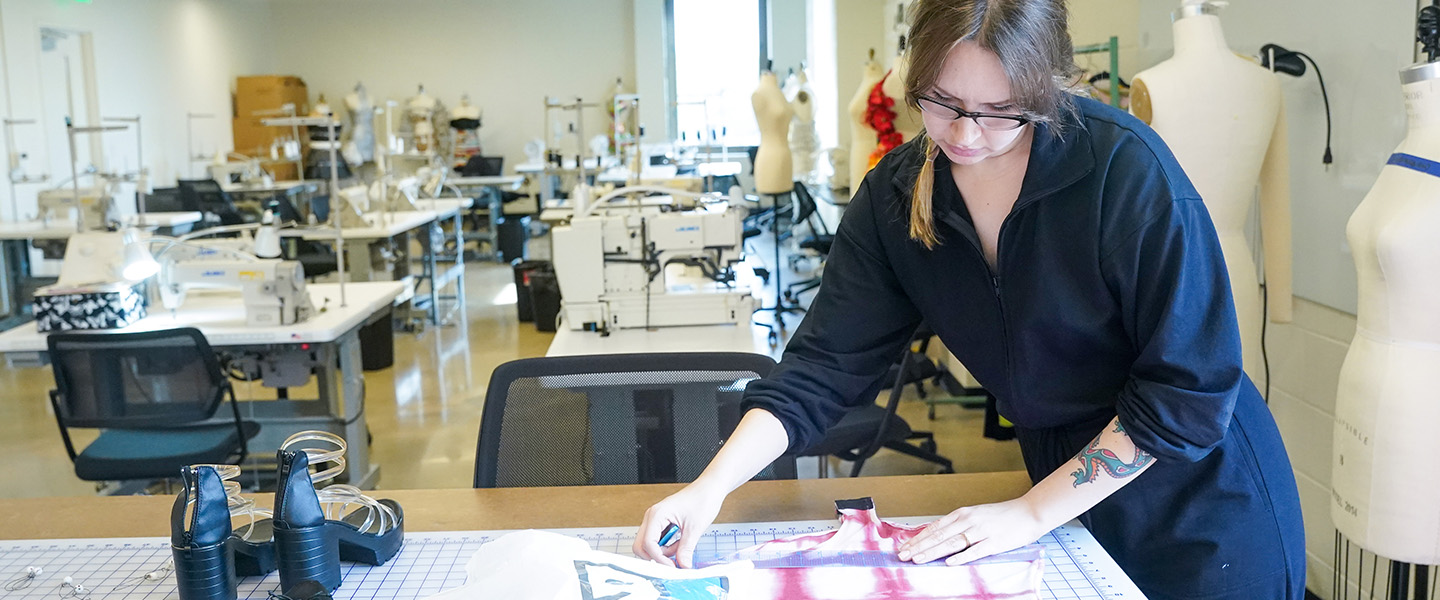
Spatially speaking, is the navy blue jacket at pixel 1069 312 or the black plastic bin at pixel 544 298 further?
the black plastic bin at pixel 544 298

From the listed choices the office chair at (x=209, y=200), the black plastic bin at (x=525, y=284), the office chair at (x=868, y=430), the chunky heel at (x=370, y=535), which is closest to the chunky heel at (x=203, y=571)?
the chunky heel at (x=370, y=535)

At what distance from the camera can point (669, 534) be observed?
3.96 feet

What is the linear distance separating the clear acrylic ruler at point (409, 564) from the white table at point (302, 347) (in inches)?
78.6

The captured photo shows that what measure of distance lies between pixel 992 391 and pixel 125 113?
1014 cm

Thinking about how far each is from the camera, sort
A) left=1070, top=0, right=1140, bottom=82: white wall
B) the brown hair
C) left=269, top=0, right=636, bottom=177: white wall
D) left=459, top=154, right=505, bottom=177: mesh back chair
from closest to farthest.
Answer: the brown hair, left=1070, top=0, right=1140, bottom=82: white wall, left=459, top=154, right=505, bottom=177: mesh back chair, left=269, top=0, right=636, bottom=177: white wall

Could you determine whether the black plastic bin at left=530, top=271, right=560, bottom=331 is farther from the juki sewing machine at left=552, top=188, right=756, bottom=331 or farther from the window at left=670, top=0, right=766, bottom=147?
the window at left=670, top=0, right=766, bottom=147

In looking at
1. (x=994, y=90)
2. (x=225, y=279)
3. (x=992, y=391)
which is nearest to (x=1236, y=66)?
(x=992, y=391)

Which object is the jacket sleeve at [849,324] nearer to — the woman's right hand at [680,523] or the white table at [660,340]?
the woman's right hand at [680,523]

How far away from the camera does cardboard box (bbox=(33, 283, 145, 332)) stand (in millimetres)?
3312

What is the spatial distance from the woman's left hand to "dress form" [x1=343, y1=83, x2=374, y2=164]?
11804 mm

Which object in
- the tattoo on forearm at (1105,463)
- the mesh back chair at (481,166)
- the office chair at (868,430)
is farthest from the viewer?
the mesh back chair at (481,166)

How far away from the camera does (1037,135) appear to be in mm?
1220

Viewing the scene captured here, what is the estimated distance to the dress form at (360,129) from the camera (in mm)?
12109

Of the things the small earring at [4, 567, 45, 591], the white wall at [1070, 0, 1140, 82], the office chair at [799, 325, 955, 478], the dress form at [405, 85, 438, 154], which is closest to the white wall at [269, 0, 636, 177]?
the dress form at [405, 85, 438, 154]
